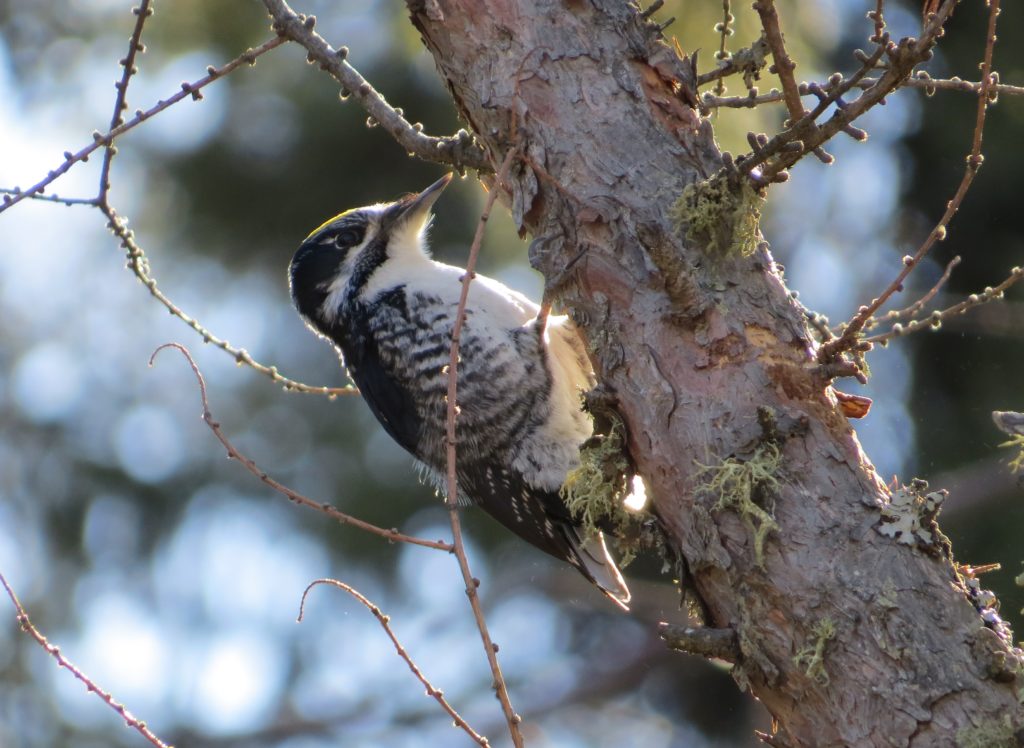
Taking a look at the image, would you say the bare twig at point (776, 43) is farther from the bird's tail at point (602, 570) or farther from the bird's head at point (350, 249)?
the bird's head at point (350, 249)

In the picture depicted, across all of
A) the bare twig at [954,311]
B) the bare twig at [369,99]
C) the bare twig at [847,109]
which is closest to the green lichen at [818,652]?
Result: the bare twig at [954,311]

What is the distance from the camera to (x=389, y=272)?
418cm

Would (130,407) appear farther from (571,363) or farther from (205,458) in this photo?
(571,363)

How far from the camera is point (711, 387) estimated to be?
2344 mm

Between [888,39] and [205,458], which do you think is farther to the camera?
[205,458]

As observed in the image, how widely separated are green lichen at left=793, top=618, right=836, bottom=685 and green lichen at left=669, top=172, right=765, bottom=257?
0.75m

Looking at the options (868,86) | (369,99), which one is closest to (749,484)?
(868,86)

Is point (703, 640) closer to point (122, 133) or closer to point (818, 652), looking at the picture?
point (818, 652)

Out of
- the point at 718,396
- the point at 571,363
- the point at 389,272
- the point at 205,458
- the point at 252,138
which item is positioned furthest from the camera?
the point at 205,458

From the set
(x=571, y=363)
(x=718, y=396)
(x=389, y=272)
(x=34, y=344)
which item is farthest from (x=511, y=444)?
(x=34, y=344)

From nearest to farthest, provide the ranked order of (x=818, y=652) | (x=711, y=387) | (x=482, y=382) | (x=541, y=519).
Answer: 1. (x=818, y=652)
2. (x=711, y=387)
3. (x=482, y=382)
4. (x=541, y=519)

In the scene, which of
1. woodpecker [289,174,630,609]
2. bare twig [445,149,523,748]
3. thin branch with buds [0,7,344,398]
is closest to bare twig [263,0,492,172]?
thin branch with buds [0,7,344,398]

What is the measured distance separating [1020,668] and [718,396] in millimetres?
706

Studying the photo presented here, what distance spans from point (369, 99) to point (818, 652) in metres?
1.78
